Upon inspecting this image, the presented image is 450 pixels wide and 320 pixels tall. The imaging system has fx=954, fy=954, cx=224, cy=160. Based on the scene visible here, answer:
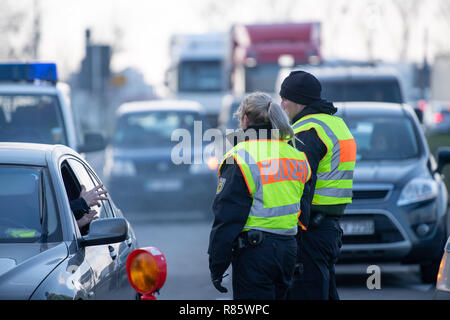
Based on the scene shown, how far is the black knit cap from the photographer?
20.1ft

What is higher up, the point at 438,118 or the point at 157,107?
the point at 157,107

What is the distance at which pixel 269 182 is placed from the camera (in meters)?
5.10

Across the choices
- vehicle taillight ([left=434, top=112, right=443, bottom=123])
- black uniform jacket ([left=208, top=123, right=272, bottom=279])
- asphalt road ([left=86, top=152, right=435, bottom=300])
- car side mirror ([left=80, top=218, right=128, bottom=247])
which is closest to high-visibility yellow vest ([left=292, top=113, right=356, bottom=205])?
black uniform jacket ([left=208, top=123, right=272, bottom=279])

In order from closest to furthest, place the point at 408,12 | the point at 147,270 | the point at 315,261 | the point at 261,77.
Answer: the point at 147,270 < the point at 315,261 < the point at 261,77 < the point at 408,12

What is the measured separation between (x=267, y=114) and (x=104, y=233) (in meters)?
1.09

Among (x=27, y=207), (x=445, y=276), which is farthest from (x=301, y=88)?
(x=27, y=207)

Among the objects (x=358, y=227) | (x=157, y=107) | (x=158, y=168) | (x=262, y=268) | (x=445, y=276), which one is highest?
(x=262, y=268)

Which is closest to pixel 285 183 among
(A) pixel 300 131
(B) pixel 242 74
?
(A) pixel 300 131

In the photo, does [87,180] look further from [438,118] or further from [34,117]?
[438,118]

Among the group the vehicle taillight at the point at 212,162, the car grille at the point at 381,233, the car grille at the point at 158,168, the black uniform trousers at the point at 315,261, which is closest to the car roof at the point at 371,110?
the car grille at the point at 381,233

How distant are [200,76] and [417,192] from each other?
Answer: 720 inches

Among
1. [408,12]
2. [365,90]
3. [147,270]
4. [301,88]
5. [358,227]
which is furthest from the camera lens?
[408,12]

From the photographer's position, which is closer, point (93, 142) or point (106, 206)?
point (106, 206)

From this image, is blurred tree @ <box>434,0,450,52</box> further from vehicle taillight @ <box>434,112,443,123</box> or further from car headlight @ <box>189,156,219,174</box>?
car headlight @ <box>189,156,219,174</box>
